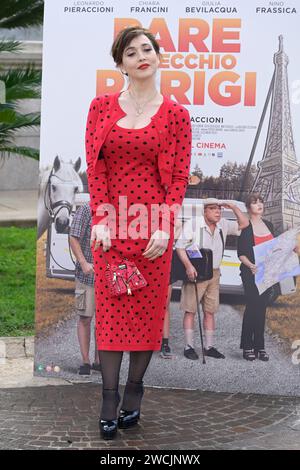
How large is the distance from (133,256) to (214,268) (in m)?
0.86

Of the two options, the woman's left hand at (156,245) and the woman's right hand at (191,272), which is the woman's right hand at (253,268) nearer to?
the woman's right hand at (191,272)

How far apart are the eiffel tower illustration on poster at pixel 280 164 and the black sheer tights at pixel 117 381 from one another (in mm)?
1143

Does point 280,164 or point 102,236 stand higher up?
point 280,164

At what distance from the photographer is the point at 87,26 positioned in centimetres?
517

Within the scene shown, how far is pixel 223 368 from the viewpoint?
211 inches

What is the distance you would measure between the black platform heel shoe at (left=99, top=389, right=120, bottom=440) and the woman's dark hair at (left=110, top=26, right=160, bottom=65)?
171 centimetres

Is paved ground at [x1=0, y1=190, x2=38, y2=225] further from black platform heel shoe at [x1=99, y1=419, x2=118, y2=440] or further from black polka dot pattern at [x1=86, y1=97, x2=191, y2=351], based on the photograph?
black platform heel shoe at [x1=99, y1=419, x2=118, y2=440]

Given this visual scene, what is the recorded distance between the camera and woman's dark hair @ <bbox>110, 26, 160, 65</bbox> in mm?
4613

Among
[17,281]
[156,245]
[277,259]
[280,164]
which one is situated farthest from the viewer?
[17,281]

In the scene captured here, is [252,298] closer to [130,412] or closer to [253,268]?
[253,268]

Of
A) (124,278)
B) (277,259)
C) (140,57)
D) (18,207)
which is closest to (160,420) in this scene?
(124,278)

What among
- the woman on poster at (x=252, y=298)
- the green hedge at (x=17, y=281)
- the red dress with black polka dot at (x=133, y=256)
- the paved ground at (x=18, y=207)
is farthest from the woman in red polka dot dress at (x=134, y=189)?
the paved ground at (x=18, y=207)

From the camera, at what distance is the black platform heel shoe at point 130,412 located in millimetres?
4742

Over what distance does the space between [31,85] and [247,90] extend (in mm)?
4168
